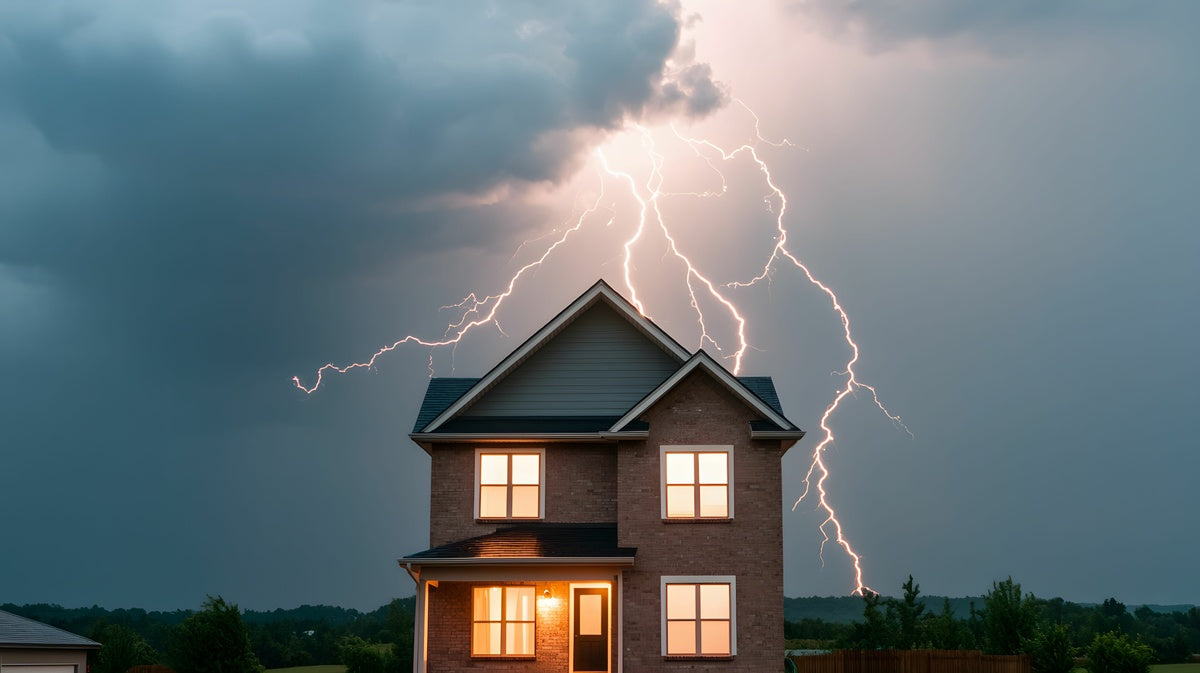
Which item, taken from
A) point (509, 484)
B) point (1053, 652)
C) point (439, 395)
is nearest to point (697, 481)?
point (509, 484)

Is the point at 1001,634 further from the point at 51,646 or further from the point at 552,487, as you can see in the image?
the point at 51,646

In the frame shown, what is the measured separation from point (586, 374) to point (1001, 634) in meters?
17.2

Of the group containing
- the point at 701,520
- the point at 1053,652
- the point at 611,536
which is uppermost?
the point at 701,520

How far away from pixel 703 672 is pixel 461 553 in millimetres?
5261

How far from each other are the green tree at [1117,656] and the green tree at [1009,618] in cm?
377

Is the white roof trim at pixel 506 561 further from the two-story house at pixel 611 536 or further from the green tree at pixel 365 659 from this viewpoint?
the green tree at pixel 365 659

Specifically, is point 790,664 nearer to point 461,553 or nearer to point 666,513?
point 666,513

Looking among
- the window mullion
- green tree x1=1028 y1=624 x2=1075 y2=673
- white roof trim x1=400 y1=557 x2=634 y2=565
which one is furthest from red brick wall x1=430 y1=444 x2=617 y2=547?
green tree x1=1028 y1=624 x2=1075 y2=673

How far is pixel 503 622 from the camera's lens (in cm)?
2211

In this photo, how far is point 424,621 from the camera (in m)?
21.2

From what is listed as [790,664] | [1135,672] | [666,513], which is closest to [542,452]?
[666,513]

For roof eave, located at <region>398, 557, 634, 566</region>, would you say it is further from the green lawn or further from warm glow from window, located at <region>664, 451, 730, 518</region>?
the green lawn

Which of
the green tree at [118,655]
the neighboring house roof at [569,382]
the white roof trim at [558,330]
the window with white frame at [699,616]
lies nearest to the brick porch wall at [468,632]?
the window with white frame at [699,616]

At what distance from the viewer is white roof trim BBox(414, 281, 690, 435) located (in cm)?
2392
